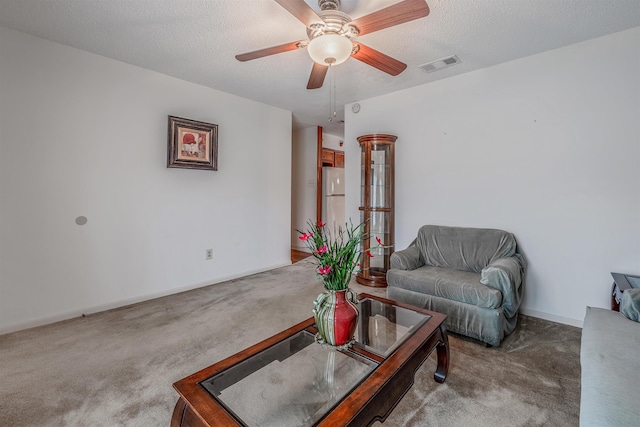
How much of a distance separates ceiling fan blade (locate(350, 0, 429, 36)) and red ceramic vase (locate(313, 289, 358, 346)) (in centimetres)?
145

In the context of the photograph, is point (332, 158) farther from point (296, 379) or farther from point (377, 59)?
point (296, 379)

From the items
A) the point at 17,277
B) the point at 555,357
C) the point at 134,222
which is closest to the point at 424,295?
the point at 555,357

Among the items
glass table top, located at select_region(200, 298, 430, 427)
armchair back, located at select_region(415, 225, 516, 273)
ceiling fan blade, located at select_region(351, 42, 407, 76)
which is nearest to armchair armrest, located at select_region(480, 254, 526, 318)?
armchair back, located at select_region(415, 225, 516, 273)

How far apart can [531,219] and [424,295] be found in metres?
1.29

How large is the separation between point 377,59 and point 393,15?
48 cm

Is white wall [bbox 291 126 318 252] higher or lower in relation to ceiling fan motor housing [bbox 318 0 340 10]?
lower

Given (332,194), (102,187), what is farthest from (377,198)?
(102,187)

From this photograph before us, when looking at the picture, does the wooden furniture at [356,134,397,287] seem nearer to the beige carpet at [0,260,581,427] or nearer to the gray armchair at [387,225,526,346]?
the gray armchair at [387,225,526,346]

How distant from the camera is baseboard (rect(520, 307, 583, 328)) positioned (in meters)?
2.49

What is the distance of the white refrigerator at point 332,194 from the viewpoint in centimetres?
545

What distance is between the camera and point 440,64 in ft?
9.25

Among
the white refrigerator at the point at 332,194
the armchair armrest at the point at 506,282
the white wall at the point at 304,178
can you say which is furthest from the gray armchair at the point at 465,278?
the white wall at the point at 304,178

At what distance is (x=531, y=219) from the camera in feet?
8.83

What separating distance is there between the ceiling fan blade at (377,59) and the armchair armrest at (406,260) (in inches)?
62.2
